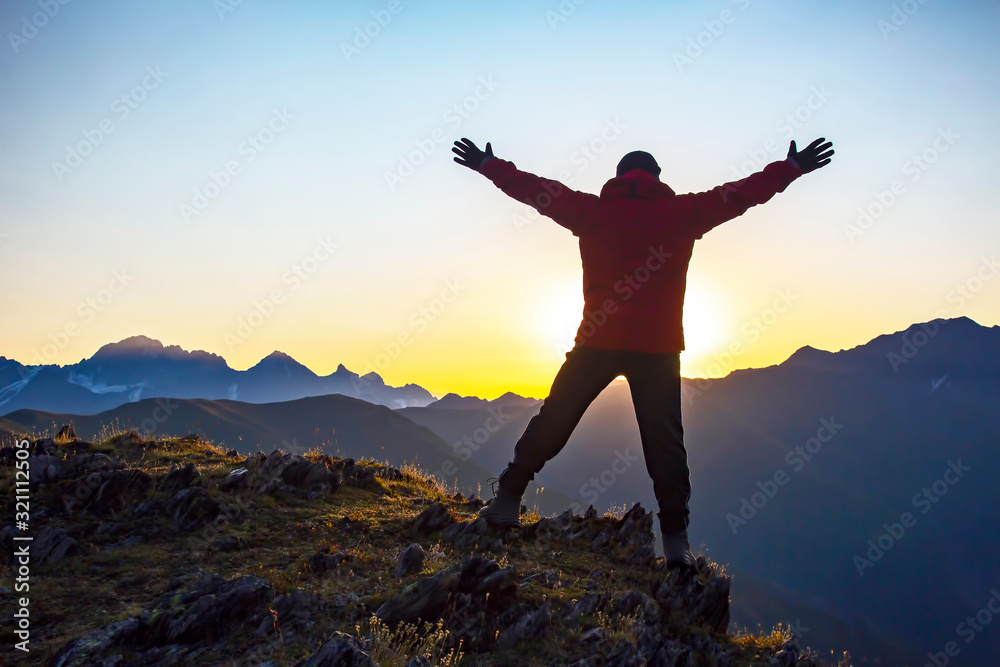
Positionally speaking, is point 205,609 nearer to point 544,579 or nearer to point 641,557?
point 544,579

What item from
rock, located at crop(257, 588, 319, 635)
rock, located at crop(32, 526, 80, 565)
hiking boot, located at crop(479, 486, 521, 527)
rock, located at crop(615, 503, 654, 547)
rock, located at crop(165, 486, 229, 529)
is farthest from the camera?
rock, located at crop(615, 503, 654, 547)

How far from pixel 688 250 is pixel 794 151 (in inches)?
68.7

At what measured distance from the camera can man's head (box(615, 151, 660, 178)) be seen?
313 inches

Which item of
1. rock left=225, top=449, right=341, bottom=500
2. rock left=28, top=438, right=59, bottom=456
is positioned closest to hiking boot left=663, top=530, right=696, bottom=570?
rock left=225, top=449, right=341, bottom=500

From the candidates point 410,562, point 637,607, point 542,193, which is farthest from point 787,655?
point 542,193

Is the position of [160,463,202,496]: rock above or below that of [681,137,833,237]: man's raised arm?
below

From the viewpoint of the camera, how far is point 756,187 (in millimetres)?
7113

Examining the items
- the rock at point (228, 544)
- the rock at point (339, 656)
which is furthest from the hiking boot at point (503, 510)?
the rock at point (339, 656)

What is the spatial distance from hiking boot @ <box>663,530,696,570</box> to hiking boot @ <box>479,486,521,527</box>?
6.46 feet

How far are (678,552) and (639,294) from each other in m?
3.26

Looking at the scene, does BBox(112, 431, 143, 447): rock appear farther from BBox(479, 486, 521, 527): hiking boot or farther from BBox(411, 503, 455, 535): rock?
BBox(479, 486, 521, 527): hiking boot

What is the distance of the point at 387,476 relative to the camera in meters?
12.2

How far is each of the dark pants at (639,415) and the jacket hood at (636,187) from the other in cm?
207

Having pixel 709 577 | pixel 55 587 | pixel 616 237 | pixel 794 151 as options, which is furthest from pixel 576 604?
pixel 794 151
